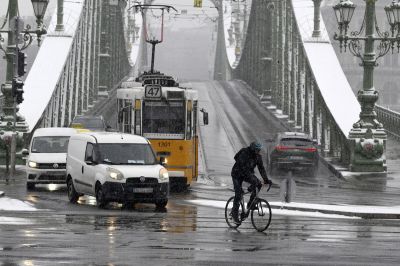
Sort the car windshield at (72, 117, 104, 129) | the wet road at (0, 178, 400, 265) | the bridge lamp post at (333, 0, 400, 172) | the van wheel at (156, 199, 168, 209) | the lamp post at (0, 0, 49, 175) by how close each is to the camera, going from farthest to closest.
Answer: the car windshield at (72, 117, 104, 129), the bridge lamp post at (333, 0, 400, 172), the lamp post at (0, 0, 49, 175), the van wheel at (156, 199, 168, 209), the wet road at (0, 178, 400, 265)

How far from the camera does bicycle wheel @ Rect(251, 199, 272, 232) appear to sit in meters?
18.5

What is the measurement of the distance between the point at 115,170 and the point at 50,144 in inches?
325

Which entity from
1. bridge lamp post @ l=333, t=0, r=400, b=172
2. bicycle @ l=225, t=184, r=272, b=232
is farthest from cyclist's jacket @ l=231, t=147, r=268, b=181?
bridge lamp post @ l=333, t=0, r=400, b=172

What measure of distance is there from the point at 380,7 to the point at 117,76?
7589 centimetres

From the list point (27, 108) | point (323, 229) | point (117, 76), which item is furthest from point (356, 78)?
point (323, 229)

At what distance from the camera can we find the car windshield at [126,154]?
23.8m

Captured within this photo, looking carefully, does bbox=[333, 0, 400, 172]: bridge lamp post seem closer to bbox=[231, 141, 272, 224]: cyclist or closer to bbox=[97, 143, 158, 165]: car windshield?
bbox=[97, 143, 158, 165]: car windshield

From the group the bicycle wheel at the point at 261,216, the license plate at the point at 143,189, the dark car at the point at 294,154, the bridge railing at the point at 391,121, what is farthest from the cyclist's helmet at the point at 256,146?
the bridge railing at the point at 391,121

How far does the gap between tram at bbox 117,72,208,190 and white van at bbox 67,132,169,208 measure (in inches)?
186

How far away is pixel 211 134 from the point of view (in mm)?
54250

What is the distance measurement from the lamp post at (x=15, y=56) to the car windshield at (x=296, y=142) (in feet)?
28.5

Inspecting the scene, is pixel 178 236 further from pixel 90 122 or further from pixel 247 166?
pixel 90 122

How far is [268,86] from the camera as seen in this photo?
75.1 metres

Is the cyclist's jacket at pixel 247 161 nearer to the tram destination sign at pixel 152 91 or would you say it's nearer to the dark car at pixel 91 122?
the tram destination sign at pixel 152 91
